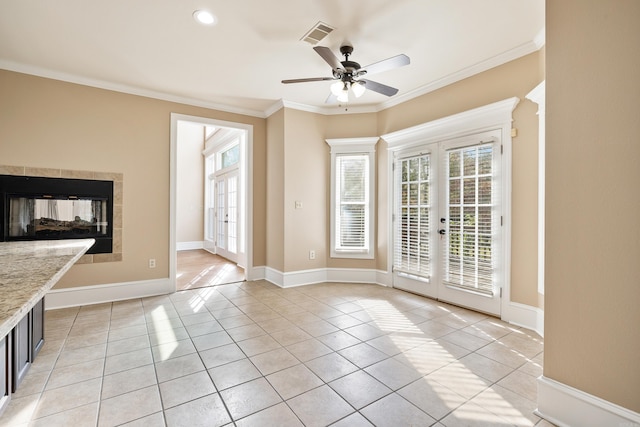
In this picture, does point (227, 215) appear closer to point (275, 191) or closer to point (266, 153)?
point (266, 153)

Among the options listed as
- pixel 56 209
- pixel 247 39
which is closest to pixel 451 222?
pixel 247 39

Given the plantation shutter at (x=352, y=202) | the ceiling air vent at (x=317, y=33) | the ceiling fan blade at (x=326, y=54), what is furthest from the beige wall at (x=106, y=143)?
the ceiling fan blade at (x=326, y=54)

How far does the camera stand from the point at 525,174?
3.11m

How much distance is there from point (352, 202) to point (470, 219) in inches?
73.9

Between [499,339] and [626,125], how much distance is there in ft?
6.88

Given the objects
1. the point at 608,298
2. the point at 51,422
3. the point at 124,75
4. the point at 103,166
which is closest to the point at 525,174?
the point at 608,298

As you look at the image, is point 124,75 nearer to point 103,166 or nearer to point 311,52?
point 103,166

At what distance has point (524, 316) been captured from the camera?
3.13 m

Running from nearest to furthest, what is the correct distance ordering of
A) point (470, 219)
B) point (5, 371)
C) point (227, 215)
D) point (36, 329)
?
1. point (5, 371)
2. point (36, 329)
3. point (470, 219)
4. point (227, 215)

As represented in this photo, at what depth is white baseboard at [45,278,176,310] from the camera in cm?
366

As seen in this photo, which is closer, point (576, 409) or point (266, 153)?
point (576, 409)

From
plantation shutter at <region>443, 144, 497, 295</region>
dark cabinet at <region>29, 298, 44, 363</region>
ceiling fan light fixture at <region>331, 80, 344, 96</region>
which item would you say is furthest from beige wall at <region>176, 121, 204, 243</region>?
plantation shutter at <region>443, 144, 497, 295</region>

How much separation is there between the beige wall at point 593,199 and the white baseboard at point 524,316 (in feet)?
4.82

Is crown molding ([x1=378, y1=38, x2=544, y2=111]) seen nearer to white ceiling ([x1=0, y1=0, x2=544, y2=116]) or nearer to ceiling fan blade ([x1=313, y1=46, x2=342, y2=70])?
white ceiling ([x1=0, y1=0, x2=544, y2=116])
